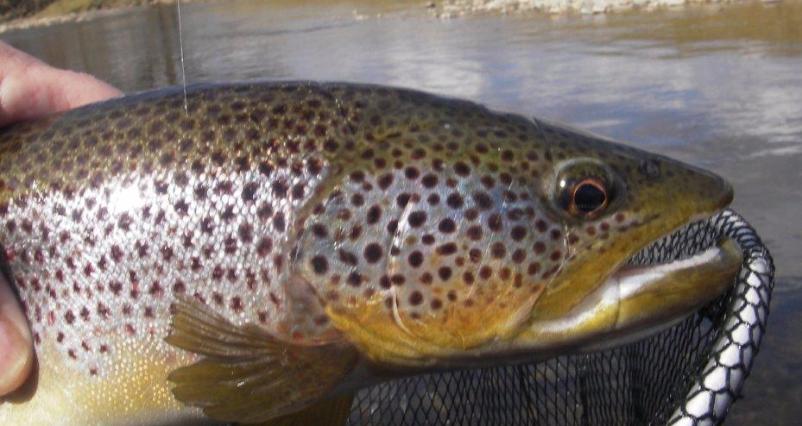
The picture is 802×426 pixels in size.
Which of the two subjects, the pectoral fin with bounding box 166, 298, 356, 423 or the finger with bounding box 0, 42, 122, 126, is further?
the finger with bounding box 0, 42, 122, 126

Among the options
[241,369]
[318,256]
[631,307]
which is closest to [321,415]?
[241,369]

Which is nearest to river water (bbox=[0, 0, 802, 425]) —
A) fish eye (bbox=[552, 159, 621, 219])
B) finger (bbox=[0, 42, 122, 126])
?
fish eye (bbox=[552, 159, 621, 219])

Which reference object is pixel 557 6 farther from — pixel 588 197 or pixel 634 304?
pixel 634 304

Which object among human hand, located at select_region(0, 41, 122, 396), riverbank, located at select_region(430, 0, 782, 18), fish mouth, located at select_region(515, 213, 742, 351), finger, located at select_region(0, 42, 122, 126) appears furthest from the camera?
riverbank, located at select_region(430, 0, 782, 18)

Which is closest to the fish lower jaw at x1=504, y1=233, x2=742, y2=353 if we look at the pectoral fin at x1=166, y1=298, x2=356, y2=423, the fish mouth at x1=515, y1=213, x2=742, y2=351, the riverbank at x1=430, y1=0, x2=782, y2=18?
the fish mouth at x1=515, y1=213, x2=742, y2=351

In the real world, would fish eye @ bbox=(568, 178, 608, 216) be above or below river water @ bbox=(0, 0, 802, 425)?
above

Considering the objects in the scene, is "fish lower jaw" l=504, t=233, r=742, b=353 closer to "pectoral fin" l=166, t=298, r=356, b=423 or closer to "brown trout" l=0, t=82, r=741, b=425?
"brown trout" l=0, t=82, r=741, b=425

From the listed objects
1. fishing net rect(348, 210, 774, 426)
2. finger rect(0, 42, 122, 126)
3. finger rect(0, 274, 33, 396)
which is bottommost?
fishing net rect(348, 210, 774, 426)

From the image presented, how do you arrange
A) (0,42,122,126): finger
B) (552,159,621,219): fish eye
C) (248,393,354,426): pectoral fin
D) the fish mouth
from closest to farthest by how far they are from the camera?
1. the fish mouth
2. (552,159,621,219): fish eye
3. (248,393,354,426): pectoral fin
4. (0,42,122,126): finger
